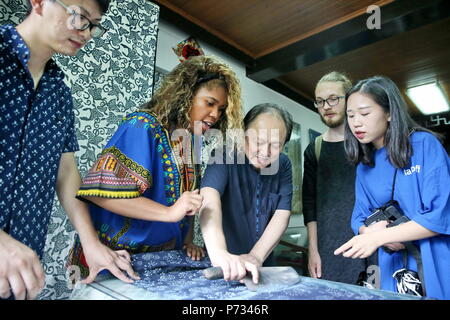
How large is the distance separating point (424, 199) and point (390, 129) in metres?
0.23

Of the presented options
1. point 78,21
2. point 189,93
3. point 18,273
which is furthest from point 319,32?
point 18,273

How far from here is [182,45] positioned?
1.97m

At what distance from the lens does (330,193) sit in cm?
134

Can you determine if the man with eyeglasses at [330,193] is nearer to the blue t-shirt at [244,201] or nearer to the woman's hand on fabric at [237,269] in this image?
the blue t-shirt at [244,201]

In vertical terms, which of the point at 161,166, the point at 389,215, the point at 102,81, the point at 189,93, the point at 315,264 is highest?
the point at 102,81

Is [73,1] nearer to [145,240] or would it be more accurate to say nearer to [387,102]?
[145,240]

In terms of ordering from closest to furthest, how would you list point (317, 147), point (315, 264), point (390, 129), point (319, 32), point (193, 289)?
point (193, 289) < point (390, 129) < point (315, 264) < point (317, 147) < point (319, 32)

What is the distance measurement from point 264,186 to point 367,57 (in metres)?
2.19

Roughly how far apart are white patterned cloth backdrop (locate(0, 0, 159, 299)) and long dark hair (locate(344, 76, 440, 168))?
996 mm

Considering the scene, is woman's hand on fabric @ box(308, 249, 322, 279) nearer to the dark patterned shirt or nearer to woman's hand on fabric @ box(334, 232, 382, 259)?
woman's hand on fabric @ box(334, 232, 382, 259)

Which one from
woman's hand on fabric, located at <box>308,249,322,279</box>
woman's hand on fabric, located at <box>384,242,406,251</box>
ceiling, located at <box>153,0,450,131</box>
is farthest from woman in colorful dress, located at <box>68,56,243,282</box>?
ceiling, located at <box>153,0,450,131</box>

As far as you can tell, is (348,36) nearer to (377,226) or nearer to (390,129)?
(390,129)

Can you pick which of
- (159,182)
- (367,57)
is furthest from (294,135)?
(159,182)

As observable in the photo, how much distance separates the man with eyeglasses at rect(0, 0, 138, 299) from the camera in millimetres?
645
